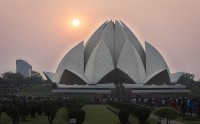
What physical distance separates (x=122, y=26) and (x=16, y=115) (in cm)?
3948

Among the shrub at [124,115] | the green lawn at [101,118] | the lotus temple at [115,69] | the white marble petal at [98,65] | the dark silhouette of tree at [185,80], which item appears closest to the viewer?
the shrub at [124,115]

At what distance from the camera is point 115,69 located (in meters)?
48.3

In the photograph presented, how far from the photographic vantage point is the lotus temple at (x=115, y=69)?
151 feet

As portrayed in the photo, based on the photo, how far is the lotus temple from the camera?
4588 cm

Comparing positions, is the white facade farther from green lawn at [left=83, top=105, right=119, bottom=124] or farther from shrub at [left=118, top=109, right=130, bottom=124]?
shrub at [left=118, top=109, right=130, bottom=124]

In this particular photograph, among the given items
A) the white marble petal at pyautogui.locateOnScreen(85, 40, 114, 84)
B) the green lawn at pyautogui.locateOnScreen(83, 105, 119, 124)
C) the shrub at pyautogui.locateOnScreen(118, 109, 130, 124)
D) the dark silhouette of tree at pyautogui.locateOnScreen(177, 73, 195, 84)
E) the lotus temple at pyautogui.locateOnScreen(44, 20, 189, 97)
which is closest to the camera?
the shrub at pyautogui.locateOnScreen(118, 109, 130, 124)

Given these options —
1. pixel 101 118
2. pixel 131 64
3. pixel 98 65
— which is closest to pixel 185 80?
pixel 131 64

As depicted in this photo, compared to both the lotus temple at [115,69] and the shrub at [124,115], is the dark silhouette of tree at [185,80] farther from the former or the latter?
the shrub at [124,115]

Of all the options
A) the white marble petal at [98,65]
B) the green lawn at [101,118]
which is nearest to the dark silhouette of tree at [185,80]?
the white marble petal at [98,65]

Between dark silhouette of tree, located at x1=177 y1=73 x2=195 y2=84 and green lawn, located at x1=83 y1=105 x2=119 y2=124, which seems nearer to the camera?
green lawn, located at x1=83 y1=105 x2=119 y2=124

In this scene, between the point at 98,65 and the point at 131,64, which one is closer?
the point at 98,65

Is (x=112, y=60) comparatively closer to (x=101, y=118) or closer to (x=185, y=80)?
(x=101, y=118)

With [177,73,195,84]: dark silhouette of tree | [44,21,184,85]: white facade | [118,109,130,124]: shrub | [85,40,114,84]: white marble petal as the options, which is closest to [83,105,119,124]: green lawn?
[118,109,130,124]: shrub

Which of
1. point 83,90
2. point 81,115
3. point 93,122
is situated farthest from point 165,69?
point 81,115
